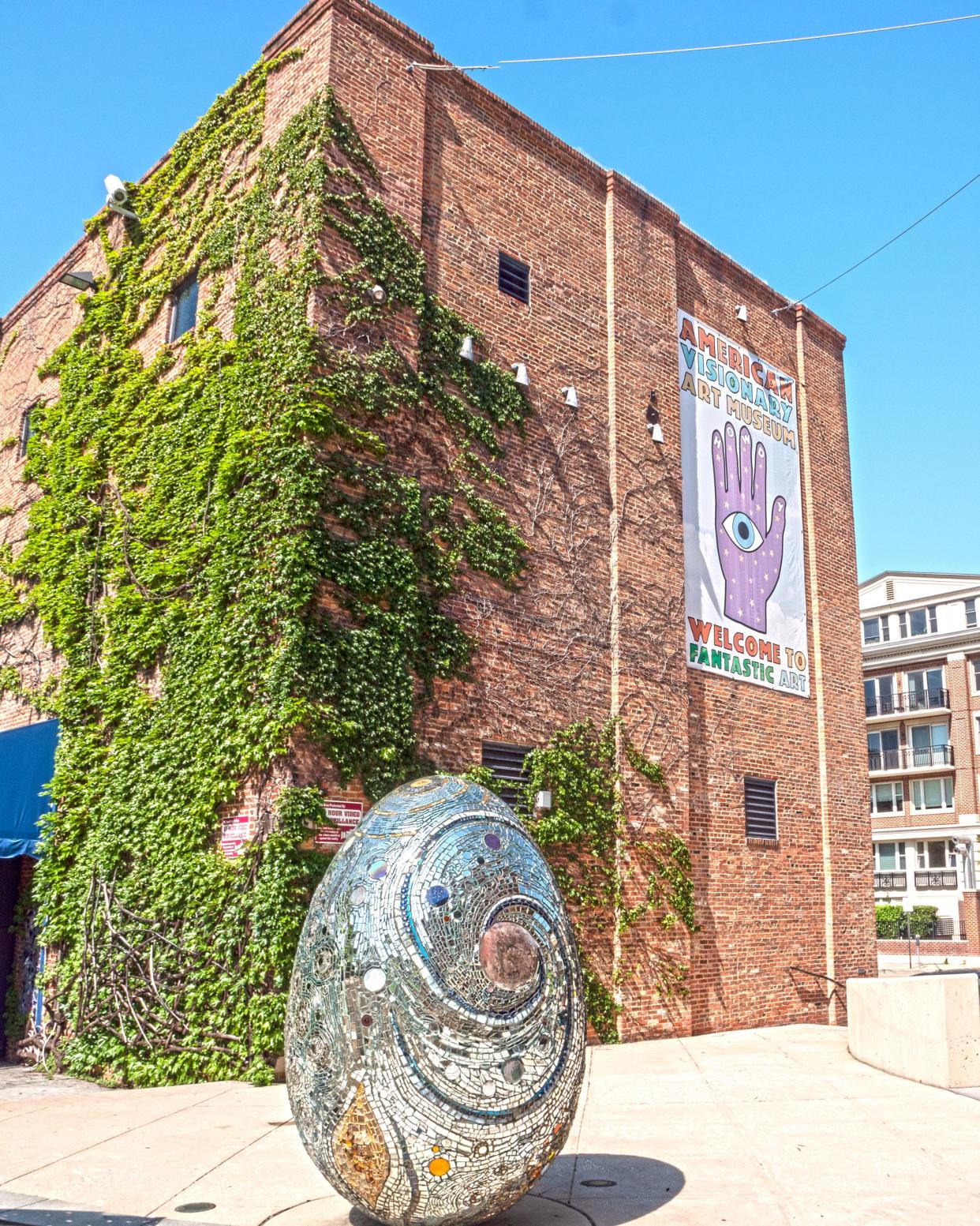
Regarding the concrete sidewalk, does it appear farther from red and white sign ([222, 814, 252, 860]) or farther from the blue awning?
the blue awning

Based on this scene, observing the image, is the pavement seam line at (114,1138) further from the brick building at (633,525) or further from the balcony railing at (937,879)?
the balcony railing at (937,879)

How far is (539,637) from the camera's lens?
484 inches

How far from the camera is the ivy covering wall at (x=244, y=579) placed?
9461 mm

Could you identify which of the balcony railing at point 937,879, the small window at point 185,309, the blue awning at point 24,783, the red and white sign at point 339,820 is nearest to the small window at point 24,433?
the small window at point 185,309

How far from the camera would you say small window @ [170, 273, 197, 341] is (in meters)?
13.0

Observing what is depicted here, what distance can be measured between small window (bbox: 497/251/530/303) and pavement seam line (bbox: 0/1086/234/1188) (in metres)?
9.39

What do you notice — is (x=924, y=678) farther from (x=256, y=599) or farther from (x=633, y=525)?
(x=256, y=599)

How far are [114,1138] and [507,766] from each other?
565 centimetres

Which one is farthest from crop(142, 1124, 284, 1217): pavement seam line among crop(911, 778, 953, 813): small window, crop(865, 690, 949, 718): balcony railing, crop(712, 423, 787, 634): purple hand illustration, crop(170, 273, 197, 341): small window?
crop(911, 778, 953, 813): small window

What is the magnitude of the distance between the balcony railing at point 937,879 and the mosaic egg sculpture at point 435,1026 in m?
39.5

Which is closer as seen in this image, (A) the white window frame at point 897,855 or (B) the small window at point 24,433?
(B) the small window at point 24,433

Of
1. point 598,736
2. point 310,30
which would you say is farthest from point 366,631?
point 310,30

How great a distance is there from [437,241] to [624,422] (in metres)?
3.47

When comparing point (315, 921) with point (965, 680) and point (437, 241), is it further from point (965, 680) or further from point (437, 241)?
point (965, 680)
